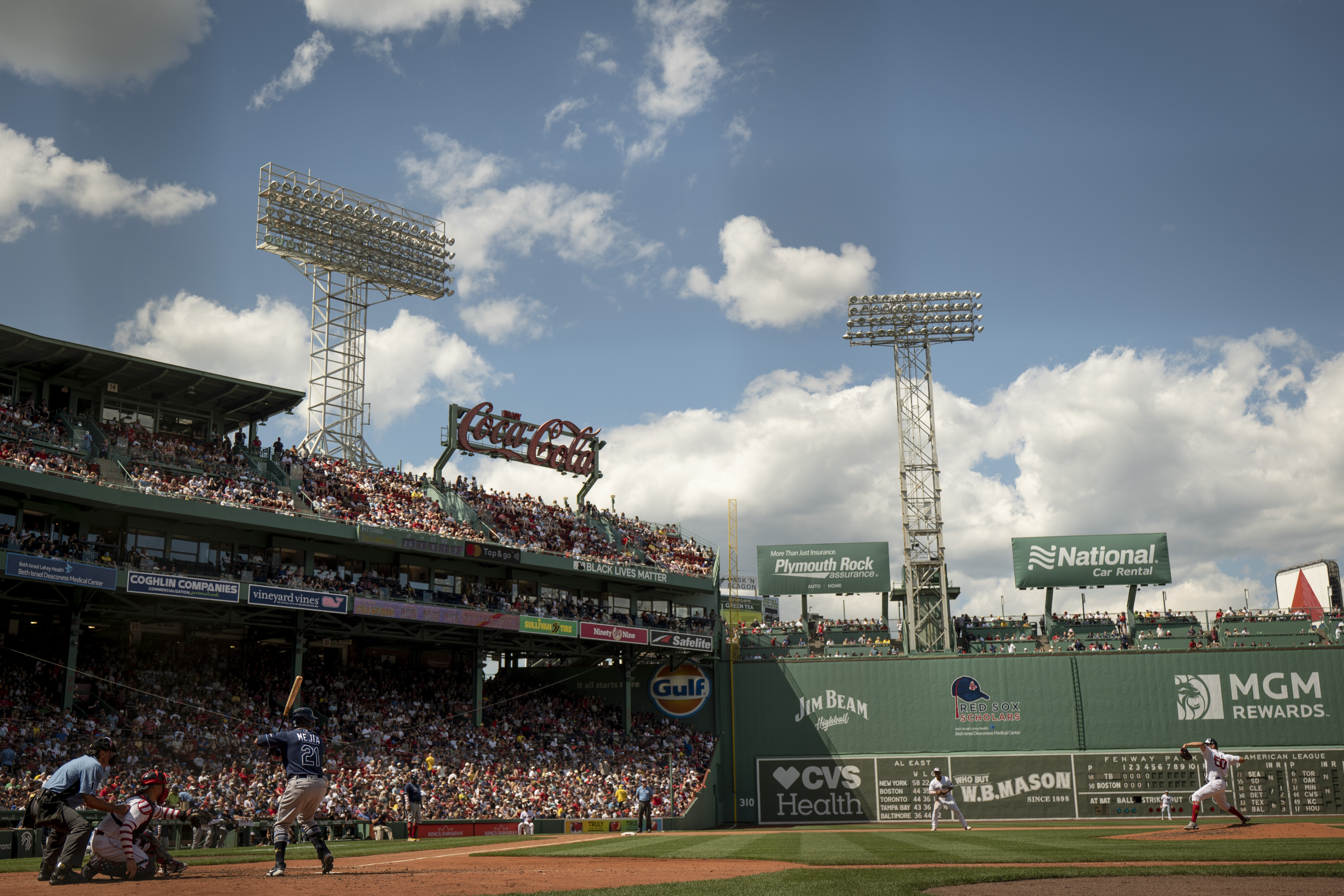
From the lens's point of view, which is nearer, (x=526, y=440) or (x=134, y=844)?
(x=134, y=844)

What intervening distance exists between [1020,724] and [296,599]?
30.9m

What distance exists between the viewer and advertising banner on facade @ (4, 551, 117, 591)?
1115 inches

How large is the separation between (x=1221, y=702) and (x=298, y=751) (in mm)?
43774

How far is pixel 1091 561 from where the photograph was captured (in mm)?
50875

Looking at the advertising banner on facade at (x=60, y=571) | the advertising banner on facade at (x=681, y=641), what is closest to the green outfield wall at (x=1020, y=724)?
the advertising banner on facade at (x=681, y=641)

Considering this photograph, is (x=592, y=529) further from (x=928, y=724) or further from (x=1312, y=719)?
(x=1312, y=719)

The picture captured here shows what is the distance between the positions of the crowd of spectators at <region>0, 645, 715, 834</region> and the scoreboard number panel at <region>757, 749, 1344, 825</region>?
4646mm

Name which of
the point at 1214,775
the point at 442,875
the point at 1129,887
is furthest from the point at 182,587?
the point at 1129,887

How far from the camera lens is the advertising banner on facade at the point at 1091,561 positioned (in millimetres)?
50594

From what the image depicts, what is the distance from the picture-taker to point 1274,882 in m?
10.8

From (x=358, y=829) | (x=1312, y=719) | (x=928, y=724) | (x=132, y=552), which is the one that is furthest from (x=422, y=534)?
(x=1312, y=719)

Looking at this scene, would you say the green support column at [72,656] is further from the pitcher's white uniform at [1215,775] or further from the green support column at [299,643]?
the pitcher's white uniform at [1215,775]

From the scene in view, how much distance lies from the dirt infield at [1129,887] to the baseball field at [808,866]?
1.5 inches

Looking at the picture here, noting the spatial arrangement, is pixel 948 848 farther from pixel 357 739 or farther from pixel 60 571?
pixel 60 571
